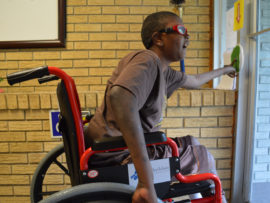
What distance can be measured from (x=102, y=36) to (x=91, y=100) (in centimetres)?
92

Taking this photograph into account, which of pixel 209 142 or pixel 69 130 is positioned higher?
Answer: pixel 69 130

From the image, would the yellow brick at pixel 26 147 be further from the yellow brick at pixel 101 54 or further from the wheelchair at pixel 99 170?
the yellow brick at pixel 101 54

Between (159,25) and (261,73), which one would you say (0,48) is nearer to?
(159,25)

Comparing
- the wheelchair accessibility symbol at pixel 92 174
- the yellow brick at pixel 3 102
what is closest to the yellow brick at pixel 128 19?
the yellow brick at pixel 3 102

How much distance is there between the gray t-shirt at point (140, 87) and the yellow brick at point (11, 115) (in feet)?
2.57

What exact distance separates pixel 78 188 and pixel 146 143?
290mm

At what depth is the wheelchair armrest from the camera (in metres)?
0.80

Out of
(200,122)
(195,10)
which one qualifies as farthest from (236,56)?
(195,10)

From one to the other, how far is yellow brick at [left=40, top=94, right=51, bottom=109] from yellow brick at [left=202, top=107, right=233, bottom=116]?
3.55 feet

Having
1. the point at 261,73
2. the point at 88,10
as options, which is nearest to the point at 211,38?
the point at 261,73

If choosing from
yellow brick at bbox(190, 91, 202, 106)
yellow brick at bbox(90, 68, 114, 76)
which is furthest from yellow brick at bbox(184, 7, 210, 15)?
yellow brick at bbox(190, 91, 202, 106)

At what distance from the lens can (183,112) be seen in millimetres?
1578

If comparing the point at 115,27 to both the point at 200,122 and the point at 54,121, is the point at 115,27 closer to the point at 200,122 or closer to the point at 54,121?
the point at 54,121

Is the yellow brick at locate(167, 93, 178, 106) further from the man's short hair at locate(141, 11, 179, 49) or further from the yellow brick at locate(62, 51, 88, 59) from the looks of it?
the yellow brick at locate(62, 51, 88, 59)
